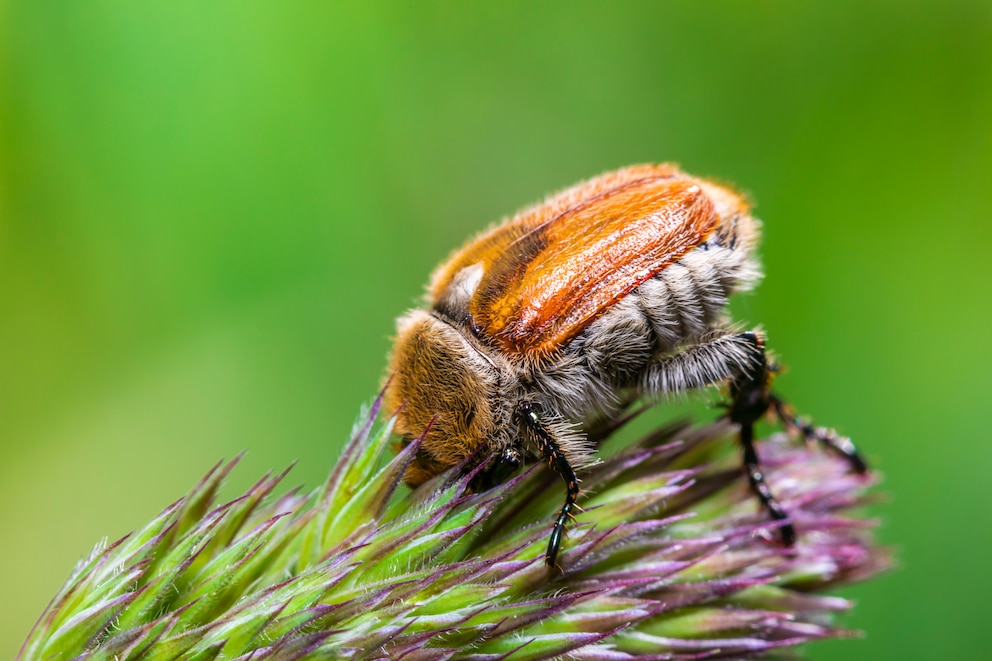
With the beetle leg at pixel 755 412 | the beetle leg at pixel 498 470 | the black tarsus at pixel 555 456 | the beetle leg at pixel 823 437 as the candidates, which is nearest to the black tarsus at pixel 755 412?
the beetle leg at pixel 755 412

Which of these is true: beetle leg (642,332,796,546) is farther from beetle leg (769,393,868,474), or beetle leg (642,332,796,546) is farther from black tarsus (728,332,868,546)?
beetle leg (769,393,868,474)

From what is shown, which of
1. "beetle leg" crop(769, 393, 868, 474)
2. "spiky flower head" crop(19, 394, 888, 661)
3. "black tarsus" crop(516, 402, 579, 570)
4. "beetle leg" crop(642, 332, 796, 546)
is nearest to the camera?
"spiky flower head" crop(19, 394, 888, 661)

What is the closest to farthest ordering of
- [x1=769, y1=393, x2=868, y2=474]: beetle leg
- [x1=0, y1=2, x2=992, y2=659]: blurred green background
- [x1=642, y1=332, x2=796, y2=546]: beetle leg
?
[x1=642, y1=332, x2=796, y2=546]: beetle leg → [x1=769, y1=393, x2=868, y2=474]: beetle leg → [x1=0, y1=2, x2=992, y2=659]: blurred green background

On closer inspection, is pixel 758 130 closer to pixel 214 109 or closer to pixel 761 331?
pixel 761 331

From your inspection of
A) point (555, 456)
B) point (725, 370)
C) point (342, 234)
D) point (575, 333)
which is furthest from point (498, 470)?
point (342, 234)

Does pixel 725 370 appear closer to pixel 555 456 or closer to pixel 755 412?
pixel 755 412

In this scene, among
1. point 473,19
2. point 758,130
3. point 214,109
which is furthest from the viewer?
point 473,19

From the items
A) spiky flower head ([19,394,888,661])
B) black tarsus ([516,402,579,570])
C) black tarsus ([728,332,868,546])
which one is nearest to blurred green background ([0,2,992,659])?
black tarsus ([728,332,868,546])

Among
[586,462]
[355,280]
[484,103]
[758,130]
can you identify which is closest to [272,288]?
[355,280]
